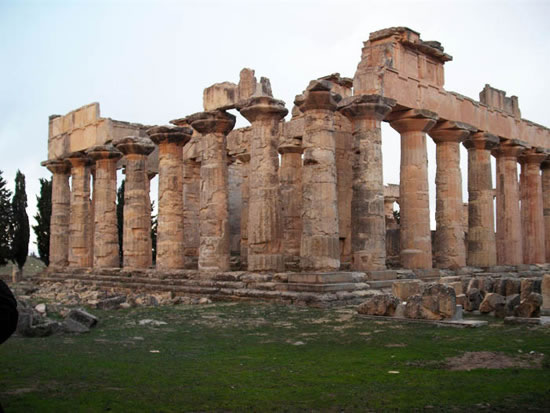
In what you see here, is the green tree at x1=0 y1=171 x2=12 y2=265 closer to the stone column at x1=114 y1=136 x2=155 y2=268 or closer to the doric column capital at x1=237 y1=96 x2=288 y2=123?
the stone column at x1=114 y1=136 x2=155 y2=268

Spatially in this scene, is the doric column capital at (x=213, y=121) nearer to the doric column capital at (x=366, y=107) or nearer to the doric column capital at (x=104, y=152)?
the doric column capital at (x=366, y=107)

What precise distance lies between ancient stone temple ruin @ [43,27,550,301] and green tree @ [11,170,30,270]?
866 cm

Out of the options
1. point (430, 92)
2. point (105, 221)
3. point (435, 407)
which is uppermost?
point (430, 92)

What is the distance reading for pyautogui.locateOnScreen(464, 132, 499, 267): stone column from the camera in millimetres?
22969

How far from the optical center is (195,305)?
16.4m

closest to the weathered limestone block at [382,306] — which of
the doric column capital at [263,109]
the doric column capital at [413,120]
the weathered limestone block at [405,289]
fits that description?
the weathered limestone block at [405,289]

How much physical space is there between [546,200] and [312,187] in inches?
652

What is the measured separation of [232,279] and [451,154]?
9209mm

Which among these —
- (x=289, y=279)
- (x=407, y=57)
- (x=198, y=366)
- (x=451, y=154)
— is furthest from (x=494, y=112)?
(x=198, y=366)

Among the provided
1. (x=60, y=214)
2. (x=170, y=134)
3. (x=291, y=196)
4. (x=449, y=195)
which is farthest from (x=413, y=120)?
(x=60, y=214)

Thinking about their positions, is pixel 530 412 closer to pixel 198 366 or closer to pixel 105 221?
pixel 198 366

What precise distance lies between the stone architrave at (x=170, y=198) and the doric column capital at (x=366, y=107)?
21.2 ft

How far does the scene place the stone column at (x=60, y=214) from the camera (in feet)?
91.6

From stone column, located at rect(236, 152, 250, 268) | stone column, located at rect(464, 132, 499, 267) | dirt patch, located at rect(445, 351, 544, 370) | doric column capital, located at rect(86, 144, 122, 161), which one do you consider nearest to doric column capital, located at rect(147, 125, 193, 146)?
stone column, located at rect(236, 152, 250, 268)
